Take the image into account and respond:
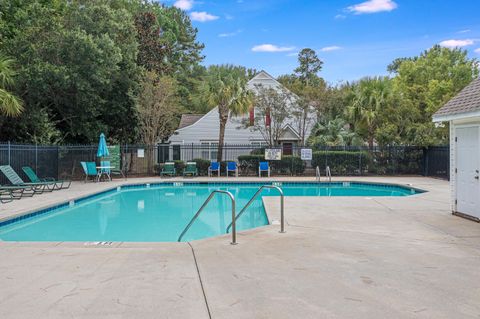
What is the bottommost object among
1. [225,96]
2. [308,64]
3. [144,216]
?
[144,216]

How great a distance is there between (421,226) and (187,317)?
539 centimetres

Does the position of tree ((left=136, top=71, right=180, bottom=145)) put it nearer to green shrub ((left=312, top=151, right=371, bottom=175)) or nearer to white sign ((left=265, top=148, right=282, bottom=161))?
white sign ((left=265, top=148, right=282, bottom=161))

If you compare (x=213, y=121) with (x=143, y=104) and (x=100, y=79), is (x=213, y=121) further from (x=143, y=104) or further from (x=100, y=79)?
(x=100, y=79)

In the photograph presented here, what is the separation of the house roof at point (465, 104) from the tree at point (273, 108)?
47.2 feet

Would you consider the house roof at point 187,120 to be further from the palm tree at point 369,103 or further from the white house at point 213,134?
the palm tree at point 369,103

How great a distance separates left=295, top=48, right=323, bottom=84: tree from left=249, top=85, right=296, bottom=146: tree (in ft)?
84.9

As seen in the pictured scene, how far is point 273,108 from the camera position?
2292 cm

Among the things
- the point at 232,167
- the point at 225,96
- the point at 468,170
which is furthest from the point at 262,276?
the point at 225,96

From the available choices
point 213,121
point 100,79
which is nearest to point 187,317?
point 100,79

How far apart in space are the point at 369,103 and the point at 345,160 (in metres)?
3.32

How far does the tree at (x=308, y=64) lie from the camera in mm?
48441

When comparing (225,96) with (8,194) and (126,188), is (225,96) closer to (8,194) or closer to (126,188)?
(126,188)

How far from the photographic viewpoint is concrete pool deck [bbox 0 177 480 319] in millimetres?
3455

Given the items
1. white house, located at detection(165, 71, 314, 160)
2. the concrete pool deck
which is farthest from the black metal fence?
the concrete pool deck
